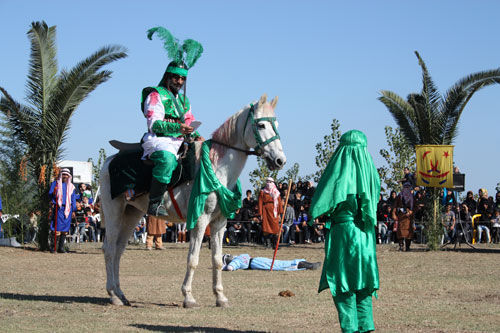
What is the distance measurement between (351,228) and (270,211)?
1737 cm

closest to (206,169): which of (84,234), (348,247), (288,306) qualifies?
(288,306)

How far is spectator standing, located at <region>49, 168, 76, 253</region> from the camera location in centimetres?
2072

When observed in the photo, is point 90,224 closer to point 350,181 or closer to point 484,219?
point 484,219

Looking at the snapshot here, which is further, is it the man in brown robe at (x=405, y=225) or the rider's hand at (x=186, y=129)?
the man in brown robe at (x=405, y=225)

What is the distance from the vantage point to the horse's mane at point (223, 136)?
9.02m

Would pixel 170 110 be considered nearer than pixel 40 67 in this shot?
Yes

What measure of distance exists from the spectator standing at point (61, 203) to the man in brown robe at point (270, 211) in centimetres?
670

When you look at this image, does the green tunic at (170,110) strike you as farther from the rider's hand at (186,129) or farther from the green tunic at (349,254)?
the green tunic at (349,254)

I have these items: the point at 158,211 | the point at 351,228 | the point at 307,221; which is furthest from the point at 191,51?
the point at 307,221

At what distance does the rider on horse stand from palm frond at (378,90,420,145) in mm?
14424

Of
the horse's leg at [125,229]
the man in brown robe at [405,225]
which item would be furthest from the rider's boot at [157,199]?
the man in brown robe at [405,225]

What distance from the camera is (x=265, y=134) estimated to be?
866 cm

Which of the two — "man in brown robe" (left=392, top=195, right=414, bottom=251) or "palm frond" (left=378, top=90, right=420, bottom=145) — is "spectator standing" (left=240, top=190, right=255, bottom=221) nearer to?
"man in brown robe" (left=392, top=195, right=414, bottom=251)

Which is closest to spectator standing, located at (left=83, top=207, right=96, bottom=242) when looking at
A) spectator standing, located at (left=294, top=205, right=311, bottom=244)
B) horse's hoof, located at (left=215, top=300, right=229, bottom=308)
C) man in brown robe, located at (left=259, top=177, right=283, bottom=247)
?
man in brown robe, located at (left=259, top=177, right=283, bottom=247)
